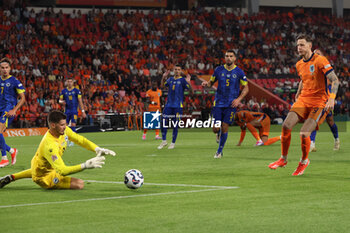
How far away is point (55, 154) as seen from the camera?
357 inches

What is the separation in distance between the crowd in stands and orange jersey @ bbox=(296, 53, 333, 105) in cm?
2130

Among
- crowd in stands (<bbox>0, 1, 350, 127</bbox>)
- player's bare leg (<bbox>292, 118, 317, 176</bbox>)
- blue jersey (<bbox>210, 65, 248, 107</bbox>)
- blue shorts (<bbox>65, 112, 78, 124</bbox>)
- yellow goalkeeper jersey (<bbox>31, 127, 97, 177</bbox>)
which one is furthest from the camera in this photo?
crowd in stands (<bbox>0, 1, 350, 127</bbox>)

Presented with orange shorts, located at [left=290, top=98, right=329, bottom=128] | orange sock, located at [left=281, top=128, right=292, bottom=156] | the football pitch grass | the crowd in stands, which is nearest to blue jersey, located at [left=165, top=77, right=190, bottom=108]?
the football pitch grass

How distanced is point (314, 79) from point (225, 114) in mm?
4575

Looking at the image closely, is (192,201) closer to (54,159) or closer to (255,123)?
(54,159)

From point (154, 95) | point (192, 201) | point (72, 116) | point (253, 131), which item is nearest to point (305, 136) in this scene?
point (192, 201)

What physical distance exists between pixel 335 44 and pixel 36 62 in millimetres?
26719

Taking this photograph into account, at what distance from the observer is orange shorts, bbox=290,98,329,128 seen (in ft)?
36.3

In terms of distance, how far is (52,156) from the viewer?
905 cm

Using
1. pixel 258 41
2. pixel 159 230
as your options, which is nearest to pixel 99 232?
pixel 159 230

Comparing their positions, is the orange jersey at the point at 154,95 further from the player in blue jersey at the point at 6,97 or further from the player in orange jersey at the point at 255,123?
the player in blue jersey at the point at 6,97

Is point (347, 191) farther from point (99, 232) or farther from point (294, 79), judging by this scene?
point (294, 79)

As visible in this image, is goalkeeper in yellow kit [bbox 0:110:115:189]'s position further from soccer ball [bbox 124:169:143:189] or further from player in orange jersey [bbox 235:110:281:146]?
player in orange jersey [bbox 235:110:281:146]

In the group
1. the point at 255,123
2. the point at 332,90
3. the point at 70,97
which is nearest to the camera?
the point at 332,90
